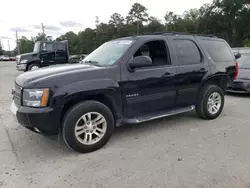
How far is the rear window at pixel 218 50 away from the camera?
4.95 metres

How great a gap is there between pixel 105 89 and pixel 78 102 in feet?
1.46

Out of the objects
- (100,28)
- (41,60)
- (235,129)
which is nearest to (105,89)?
(235,129)

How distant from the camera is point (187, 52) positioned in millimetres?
4543

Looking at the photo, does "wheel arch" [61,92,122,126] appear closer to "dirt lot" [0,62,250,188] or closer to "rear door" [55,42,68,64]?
"dirt lot" [0,62,250,188]

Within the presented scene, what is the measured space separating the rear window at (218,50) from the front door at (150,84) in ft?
4.13

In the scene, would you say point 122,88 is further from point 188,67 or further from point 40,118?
point 188,67

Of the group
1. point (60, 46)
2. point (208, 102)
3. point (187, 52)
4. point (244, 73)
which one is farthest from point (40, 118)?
point (60, 46)

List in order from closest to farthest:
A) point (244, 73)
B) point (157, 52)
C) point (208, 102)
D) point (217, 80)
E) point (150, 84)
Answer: point (150, 84), point (157, 52), point (208, 102), point (217, 80), point (244, 73)

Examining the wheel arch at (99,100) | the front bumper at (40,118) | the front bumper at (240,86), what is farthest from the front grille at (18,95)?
the front bumper at (240,86)

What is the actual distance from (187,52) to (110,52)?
1.56 m

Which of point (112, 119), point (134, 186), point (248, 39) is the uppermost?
point (248, 39)

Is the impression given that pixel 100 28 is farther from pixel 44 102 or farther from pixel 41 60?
pixel 44 102

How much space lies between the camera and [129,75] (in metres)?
3.70

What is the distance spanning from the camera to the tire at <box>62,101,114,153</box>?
3229mm
